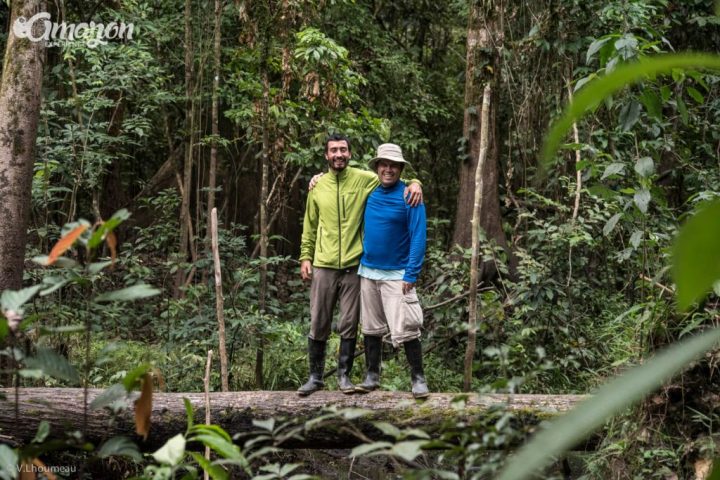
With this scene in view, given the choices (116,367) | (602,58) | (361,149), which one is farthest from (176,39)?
(602,58)

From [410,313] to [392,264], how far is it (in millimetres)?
339

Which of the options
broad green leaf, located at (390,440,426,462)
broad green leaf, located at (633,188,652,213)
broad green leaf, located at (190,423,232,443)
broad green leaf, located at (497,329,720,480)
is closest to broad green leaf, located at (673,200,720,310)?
broad green leaf, located at (497,329,720,480)

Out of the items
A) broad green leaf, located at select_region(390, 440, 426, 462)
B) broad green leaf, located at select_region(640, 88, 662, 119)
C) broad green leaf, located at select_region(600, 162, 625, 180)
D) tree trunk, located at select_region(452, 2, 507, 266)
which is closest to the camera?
broad green leaf, located at select_region(390, 440, 426, 462)

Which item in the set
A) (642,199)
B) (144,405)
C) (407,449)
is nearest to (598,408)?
(407,449)

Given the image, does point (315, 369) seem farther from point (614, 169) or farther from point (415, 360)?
point (614, 169)

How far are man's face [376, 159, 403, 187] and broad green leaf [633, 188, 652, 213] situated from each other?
1.53m

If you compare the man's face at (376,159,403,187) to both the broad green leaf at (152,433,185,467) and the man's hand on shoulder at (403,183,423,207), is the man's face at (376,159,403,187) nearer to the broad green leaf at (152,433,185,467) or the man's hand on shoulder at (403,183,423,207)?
the man's hand on shoulder at (403,183,423,207)

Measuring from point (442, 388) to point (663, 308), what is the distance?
9.29 ft

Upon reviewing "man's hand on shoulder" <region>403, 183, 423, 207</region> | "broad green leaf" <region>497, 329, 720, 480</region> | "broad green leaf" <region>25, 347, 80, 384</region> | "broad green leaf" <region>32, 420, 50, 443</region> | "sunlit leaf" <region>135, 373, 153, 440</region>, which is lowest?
"broad green leaf" <region>32, 420, 50, 443</region>

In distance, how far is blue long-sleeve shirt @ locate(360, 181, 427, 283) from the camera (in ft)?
16.1

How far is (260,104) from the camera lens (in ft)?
23.8

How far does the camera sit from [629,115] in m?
3.93

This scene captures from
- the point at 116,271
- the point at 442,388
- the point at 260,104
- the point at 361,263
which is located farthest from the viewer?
the point at 116,271

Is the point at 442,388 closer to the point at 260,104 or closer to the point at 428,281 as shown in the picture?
the point at 428,281
